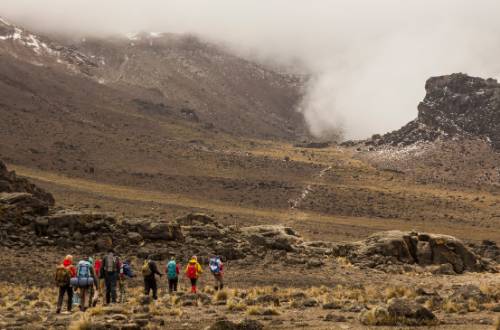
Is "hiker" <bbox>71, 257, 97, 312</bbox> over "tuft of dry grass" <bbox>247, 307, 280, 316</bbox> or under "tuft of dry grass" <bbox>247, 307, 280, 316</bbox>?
over

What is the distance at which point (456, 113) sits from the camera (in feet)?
473

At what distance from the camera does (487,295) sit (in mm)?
23438

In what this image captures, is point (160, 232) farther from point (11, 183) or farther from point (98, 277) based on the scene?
point (11, 183)

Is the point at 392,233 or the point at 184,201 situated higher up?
the point at 184,201

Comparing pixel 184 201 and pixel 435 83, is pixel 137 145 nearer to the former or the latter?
pixel 184 201

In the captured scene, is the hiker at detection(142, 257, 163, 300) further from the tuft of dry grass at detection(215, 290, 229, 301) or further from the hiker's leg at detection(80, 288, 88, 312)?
the hiker's leg at detection(80, 288, 88, 312)

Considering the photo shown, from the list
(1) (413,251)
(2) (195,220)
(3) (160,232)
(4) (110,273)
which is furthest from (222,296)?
(1) (413,251)

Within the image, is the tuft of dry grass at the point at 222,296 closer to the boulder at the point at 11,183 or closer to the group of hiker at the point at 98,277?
the group of hiker at the point at 98,277

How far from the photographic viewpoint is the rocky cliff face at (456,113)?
13862cm

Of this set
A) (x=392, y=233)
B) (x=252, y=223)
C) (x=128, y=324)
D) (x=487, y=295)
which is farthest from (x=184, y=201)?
(x=128, y=324)

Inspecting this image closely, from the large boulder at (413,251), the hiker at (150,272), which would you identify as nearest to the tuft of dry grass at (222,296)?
the hiker at (150,272)

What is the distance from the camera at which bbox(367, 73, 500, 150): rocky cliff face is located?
139 metres

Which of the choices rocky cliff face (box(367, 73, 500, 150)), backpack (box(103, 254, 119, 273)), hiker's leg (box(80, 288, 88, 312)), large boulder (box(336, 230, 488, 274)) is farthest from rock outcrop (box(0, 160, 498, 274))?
A: rocky cliff face (box(367, 73, 500, 150))

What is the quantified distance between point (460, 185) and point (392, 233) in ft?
244
